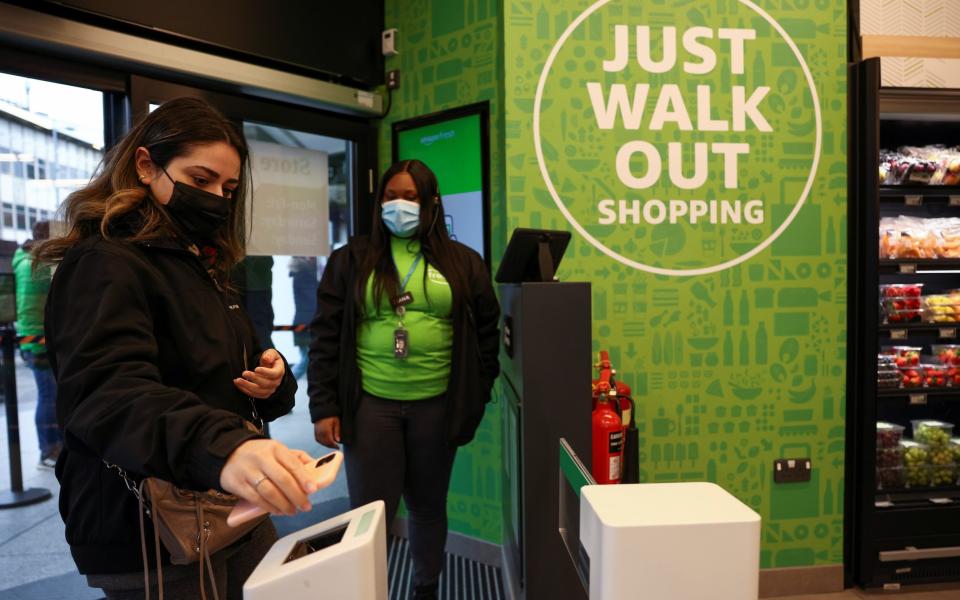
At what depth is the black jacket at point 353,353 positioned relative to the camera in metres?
2.43

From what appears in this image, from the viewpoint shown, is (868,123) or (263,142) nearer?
(868,123)

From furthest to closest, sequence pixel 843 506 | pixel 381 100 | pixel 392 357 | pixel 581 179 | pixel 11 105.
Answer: pixel 381 100 → pixel 843 506 → pixel 581 179 → pixel 11 105 → pixel 392 357

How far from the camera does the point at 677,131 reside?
2854 mm

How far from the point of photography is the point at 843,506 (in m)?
3.01

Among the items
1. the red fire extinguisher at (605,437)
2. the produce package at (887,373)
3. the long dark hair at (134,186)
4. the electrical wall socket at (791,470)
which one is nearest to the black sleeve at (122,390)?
the long dark hair at (134,186)

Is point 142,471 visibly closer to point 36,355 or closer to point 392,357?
point 392,357

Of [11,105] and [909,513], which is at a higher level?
[11,105]

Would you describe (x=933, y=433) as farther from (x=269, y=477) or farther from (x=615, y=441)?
(x=269, y=477)

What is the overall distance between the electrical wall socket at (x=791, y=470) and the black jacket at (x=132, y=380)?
2540mm

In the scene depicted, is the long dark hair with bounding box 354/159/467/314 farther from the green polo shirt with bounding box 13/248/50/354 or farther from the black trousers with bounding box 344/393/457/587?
the green polo shirt with bounding box 13/248/50/354

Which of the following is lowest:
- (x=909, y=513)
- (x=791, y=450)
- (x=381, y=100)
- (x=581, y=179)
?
(x=909, y=513)

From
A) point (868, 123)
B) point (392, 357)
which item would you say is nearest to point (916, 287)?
point (868, 123)

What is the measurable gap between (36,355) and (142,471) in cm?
263

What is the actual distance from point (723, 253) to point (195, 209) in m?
2.34
